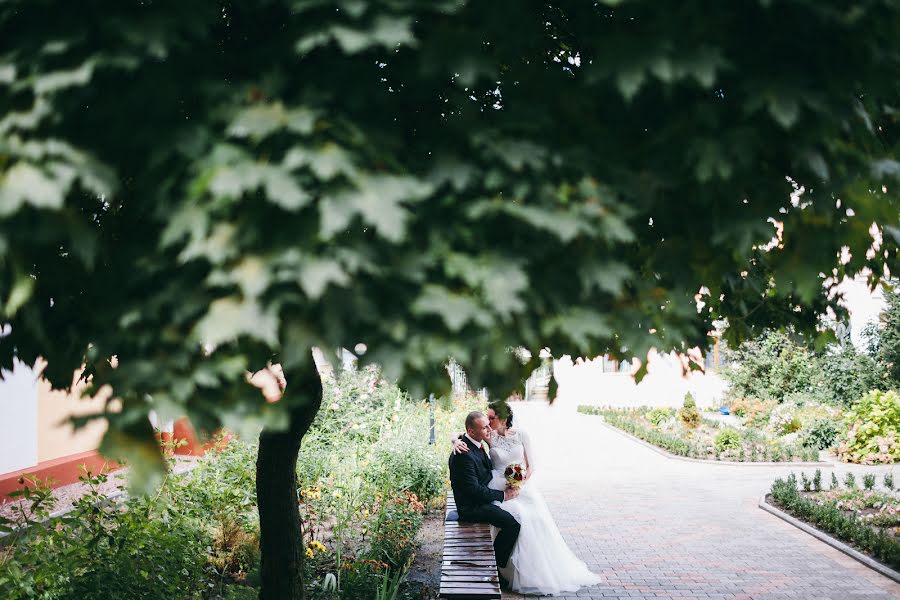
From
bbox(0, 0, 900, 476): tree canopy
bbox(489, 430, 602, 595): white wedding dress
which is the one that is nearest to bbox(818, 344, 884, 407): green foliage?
bbox(489, 430, 602, 595): white wedding dress

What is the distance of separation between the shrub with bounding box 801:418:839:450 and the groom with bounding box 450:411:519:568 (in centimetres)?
1270

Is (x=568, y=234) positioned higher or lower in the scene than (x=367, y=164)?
lower

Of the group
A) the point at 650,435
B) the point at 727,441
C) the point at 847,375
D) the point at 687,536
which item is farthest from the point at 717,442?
the point at 687,536

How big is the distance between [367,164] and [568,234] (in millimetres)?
534

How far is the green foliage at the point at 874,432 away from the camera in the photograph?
609 inches

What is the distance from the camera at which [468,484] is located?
6.94 meters

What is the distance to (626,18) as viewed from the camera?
214cm

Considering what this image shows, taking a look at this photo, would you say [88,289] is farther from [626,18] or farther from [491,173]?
[626,18]

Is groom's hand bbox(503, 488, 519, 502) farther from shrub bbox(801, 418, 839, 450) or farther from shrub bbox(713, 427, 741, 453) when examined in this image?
shrub bbox(801, 418, 839, 450)

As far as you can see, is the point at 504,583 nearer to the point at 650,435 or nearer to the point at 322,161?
the point at 322,161

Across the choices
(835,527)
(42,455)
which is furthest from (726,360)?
(42,455)

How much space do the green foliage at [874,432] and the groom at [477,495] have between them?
39.9ft

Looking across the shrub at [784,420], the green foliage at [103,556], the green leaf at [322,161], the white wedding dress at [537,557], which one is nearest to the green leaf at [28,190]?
the green leaf at [322,161]

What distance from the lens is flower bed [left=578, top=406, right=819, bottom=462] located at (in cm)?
1594
